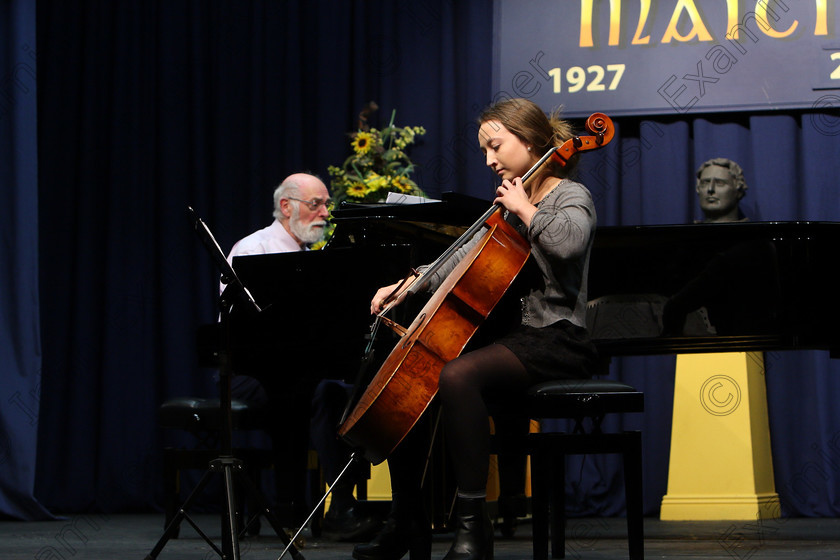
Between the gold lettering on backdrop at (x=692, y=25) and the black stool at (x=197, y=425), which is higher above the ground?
the gold lettering on backdrop at (x=692, y=25)

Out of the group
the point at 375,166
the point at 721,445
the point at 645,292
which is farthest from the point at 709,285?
the point at 375,166

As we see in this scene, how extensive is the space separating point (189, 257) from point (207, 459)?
6.06 feet

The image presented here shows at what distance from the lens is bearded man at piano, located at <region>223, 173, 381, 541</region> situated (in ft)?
12.6

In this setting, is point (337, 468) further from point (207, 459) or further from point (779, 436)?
point (779, 436)

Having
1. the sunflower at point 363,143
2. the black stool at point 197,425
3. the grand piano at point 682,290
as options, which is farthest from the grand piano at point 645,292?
the sunflower at point 363,143

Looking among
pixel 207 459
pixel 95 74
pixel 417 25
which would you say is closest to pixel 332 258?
pixel 207 459

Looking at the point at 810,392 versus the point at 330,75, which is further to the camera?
the point at 330,75

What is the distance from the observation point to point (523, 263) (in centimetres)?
254

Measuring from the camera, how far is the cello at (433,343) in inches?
98.0

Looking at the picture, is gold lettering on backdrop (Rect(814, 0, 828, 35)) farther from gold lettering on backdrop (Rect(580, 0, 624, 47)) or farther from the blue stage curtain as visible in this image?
the blue stage curtain

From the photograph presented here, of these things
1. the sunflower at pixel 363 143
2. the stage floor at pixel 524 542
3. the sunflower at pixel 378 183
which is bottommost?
the stage floor at pixel 524 542

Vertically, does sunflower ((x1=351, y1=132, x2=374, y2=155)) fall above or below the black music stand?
above

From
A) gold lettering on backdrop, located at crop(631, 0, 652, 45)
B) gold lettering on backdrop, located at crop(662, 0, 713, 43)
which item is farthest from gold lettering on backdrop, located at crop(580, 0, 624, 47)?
gold lettering on backdrop, located at crop(662, 0, 713, 43)

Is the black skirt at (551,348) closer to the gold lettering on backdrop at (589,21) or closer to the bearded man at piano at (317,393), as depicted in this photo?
the bearded man at piano at (317,393)
